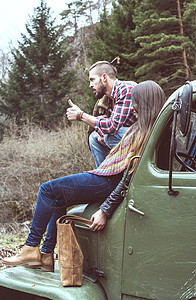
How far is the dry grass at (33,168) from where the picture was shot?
411 inches

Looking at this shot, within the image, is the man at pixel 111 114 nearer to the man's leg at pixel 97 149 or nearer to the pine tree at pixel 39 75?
the man's leg at pixel 97 149

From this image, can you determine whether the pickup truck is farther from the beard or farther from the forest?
the forest

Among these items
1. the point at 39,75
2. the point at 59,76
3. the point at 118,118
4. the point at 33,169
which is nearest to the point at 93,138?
the point at 118,118

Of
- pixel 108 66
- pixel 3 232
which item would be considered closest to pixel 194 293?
pixel 108 66

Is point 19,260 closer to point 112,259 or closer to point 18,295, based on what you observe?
point 18,295

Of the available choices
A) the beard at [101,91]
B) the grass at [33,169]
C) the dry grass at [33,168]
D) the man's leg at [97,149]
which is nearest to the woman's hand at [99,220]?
the man's leg at [97,149]

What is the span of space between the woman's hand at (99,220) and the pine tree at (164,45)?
1061 cm

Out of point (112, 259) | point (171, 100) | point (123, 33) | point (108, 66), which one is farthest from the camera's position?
point (123, 33)

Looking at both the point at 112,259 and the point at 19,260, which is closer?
the point at 112,259

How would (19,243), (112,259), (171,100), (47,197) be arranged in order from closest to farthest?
1. (171,100)
2. (112,259)
3. (47,197)
4. (19,243)

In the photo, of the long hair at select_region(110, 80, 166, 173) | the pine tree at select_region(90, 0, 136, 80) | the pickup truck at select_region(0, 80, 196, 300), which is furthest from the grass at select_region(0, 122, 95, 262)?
the long hair at select_region(110, 80, 166, 173)

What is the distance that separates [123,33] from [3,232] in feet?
39.3

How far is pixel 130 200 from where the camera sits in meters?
2.24

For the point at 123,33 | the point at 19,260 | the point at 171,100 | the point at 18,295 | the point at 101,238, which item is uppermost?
the point at 123,33
